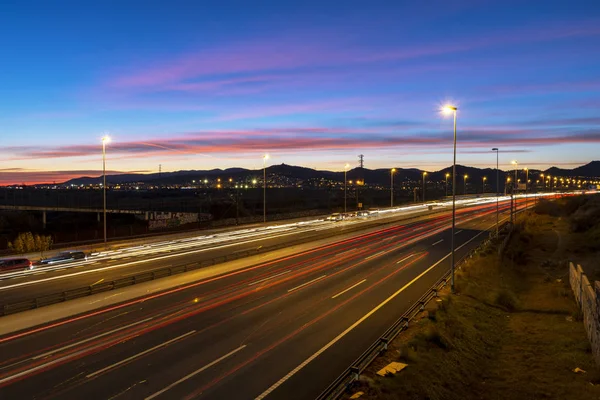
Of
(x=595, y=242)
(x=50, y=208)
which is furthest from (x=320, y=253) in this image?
(x=50, y=208)

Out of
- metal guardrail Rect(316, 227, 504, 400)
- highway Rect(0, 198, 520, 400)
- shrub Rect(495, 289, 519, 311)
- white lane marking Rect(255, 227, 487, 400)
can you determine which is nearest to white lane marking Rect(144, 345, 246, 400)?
highway Rect(0, 198, 520, 400)

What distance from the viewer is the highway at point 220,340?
12.7 m

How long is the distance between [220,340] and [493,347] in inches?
485

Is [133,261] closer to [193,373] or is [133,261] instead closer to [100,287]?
[100,287]

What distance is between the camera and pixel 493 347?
19.2 metres

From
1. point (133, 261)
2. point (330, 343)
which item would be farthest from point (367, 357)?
point (133, 261)

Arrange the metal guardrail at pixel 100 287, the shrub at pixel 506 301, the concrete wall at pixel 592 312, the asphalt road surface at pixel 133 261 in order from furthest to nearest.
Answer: the shrub at pixel 506 301 → the asphalt road surface at pixel 133 261 → the metal guardrail at pixel 100 287 → the concrete wall at pixel 592 312

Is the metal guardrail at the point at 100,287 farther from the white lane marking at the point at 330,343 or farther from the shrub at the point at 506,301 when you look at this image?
the shrub at the point at 506,301

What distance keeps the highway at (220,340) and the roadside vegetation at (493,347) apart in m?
1.98

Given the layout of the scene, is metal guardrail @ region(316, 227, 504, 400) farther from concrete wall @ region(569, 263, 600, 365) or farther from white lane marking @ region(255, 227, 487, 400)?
concrete wall @ region(569, 263, 600, 365)

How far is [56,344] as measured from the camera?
1576cm

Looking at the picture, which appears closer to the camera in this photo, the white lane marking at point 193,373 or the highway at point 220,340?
the white lane marking at point 193,373

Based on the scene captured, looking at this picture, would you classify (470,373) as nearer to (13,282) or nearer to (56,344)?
(56,344)

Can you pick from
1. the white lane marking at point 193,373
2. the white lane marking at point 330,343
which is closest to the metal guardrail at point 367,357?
the white lane marking at point 330,343
